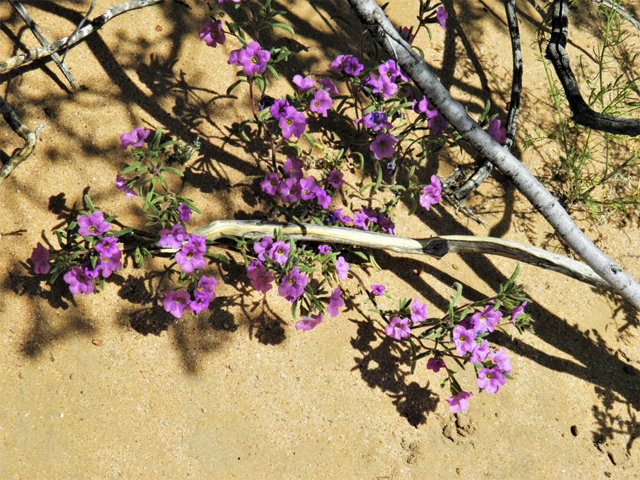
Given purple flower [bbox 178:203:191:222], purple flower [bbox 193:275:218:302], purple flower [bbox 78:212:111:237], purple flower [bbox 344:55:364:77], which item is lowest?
purple flower [bbox 78:212:111:237]

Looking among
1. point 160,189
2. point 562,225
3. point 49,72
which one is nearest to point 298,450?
point 160,189

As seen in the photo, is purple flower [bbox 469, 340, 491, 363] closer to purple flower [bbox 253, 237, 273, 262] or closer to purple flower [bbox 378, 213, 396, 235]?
purple flower [bbox 378, 213, 396, 235]

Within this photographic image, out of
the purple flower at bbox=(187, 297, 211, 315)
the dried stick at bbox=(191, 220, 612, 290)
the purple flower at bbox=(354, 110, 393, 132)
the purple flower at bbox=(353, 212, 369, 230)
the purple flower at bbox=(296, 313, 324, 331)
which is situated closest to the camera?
the purple flower at bbox=(187, 297, 211, 315)

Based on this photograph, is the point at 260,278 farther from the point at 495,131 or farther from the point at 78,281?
the point at 495,131

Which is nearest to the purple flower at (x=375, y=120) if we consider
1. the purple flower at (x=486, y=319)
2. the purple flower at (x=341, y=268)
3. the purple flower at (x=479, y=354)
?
the purple flower at (x=341, y=268)

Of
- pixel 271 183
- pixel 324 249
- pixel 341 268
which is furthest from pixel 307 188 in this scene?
pixel 341 268

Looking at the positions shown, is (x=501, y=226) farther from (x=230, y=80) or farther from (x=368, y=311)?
(x=230, y=80)

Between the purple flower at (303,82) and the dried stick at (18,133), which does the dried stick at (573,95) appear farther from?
the dried stick at (18,133)

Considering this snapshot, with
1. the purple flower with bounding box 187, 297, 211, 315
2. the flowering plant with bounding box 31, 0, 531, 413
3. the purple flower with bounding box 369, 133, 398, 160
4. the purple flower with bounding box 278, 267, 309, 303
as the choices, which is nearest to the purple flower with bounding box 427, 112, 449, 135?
the flowering plant with bounding box 31, 0, 531, 413
